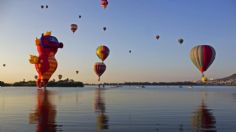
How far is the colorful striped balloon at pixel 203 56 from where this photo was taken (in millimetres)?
76556

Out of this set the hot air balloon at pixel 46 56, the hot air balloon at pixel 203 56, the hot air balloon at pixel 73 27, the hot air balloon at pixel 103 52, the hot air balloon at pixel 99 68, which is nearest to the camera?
the hot air balloon at pixel 203 56

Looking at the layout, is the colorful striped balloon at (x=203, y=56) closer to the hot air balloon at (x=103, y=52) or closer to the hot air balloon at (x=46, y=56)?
the hot air balloon at (x=46, y=56)

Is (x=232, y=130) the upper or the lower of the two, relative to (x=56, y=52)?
lower

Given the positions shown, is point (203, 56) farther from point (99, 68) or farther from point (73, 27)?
point (99, 68)

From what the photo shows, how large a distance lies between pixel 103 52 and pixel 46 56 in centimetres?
2519

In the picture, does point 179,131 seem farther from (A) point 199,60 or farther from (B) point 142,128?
(A) point 199,60

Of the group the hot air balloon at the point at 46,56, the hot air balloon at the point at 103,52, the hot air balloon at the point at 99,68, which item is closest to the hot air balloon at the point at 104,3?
the hot air balloon at the point at 46,56

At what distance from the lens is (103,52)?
106m

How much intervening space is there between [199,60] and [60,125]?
60.3m

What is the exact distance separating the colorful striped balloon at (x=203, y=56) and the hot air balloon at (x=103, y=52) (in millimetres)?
33200

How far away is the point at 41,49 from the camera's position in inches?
3268

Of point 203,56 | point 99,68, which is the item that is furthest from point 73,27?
point 203,56

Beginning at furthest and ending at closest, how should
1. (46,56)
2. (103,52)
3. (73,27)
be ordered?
(103,52), (73,27), (46,56)

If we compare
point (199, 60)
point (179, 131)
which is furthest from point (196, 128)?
point (199, 60)
